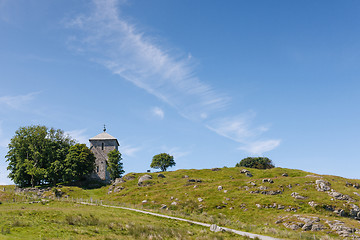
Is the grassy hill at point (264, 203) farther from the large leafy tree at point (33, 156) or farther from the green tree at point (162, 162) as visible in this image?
the green tree at point (162, 162)

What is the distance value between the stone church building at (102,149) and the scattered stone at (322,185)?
2825 inches

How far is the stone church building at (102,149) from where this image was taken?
4193 inches

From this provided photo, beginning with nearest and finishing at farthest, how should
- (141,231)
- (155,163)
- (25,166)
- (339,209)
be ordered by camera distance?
(141,231) < (339,209) < (25,166) < (155,163)

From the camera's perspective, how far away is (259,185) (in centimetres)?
7019

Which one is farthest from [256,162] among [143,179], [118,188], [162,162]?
[118,188]

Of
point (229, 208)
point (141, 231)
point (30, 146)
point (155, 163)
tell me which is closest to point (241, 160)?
point (155, 163)

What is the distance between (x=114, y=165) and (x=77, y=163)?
45.3ft

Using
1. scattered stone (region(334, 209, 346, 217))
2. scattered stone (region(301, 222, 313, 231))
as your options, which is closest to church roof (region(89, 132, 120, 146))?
scattered stone (region(334, 209, 346, 217))

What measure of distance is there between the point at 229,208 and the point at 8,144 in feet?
256

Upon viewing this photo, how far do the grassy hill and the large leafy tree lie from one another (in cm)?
1494

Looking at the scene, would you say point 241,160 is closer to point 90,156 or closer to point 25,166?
point 90,156

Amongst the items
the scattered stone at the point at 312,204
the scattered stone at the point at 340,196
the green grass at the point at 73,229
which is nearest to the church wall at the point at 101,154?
the green grass at the point at 73,229

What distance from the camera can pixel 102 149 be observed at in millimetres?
113438

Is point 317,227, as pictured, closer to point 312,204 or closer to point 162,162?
point 312,204
